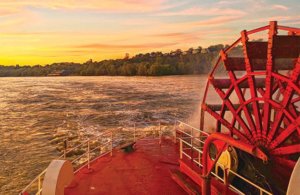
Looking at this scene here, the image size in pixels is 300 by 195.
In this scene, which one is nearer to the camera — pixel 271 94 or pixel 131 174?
pixel 271 94

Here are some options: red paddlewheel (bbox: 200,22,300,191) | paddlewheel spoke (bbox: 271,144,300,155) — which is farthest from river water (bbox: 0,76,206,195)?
paddlewheel spoke (bbox: 271,144,300,155)

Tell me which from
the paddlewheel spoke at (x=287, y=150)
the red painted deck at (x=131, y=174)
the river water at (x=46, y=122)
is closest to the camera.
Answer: the paddlewheel spoke at (x=287, y=150)

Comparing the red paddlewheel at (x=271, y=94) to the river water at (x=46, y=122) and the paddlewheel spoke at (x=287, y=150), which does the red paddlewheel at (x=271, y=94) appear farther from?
the river water at (x=46, y=122)

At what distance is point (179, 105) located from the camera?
3391 centimetres

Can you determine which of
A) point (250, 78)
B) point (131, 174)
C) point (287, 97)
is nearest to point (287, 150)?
point (287, 97)

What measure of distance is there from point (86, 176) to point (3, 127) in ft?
61.0

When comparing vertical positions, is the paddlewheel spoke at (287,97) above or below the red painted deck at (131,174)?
above

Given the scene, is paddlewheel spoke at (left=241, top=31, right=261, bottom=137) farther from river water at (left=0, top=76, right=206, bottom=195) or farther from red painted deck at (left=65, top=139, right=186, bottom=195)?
river water at (left=0, top=76, right=206, bottom=195)

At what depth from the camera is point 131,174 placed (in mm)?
7801

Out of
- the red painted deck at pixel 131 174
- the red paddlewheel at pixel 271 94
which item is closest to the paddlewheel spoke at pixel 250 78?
the red paddlewheel at pixel 271 94

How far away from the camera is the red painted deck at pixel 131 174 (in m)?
6.97

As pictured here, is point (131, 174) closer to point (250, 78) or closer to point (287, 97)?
point (250, 78)

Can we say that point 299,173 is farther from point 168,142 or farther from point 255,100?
point 168,142

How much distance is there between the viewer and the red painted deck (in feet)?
22.9
